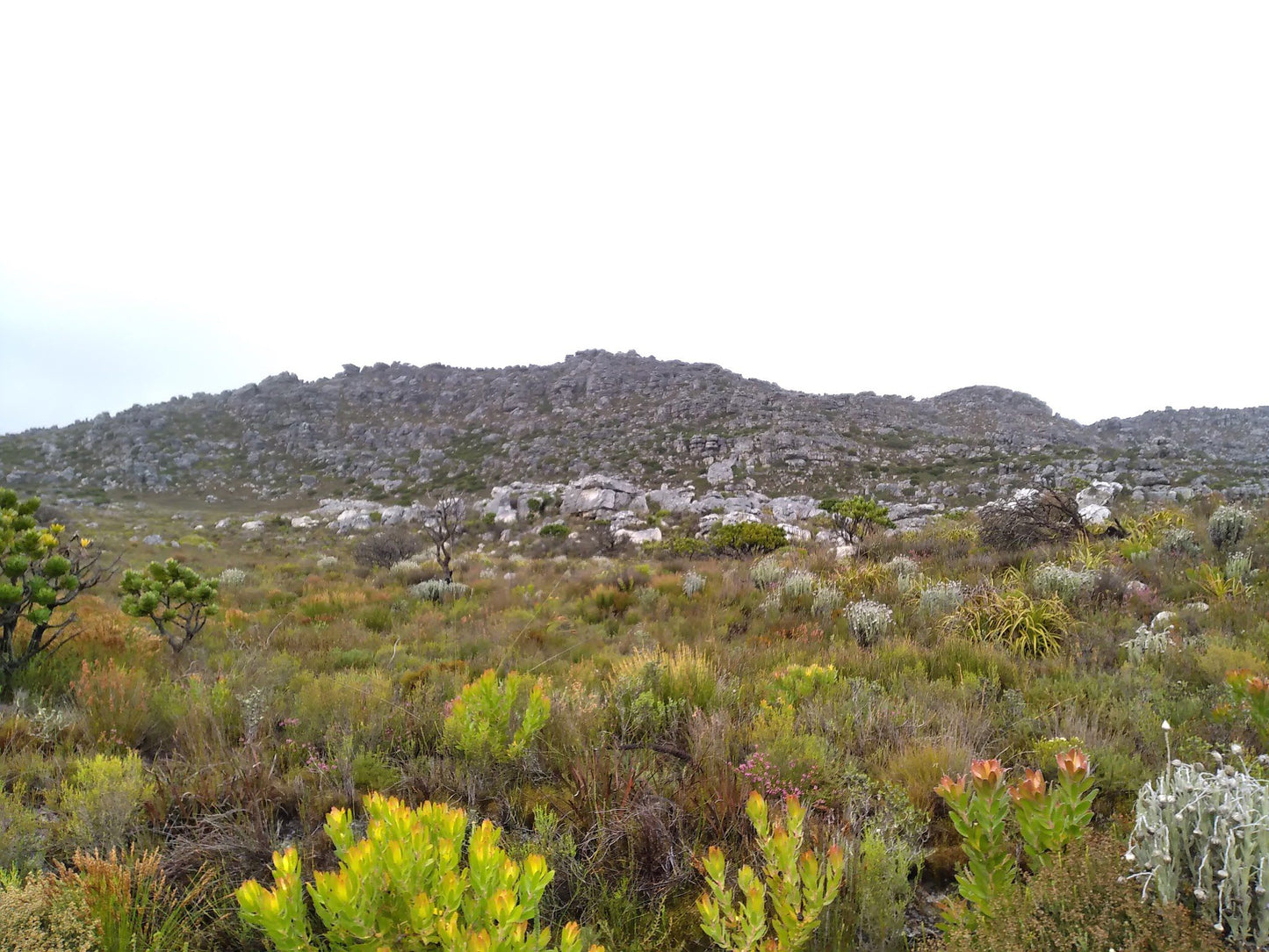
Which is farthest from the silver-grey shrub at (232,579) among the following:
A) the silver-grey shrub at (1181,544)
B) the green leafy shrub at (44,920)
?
the silver-grey shrub at (1181,544)

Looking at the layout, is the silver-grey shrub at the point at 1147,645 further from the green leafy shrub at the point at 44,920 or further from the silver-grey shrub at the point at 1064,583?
the green leafy shrub at the point at 44,920

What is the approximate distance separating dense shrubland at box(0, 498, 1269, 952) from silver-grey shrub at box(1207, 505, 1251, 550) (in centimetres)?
74

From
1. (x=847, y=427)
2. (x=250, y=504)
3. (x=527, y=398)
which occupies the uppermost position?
(x=527, y=398)

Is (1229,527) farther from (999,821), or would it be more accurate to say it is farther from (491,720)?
(491,720)

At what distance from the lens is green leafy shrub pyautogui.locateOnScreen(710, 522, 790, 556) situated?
14.0m

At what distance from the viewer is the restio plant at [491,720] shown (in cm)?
295

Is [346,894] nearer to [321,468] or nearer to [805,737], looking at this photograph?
[805,737]

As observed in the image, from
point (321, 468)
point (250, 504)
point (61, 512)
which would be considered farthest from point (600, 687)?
point (321, 468)

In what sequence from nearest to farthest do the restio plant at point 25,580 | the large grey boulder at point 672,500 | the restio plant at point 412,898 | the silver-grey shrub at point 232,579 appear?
1. the restio plant at point 412,898
2. the restio plant at point 25,580
3. the silver-grey shrub at point 232,579
4. the large grey boulder at point 672,500

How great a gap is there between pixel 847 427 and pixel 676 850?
1900 inches

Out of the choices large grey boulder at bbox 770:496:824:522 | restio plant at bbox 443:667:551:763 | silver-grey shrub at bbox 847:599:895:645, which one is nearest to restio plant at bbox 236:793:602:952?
restio plant at bbox 443:667:551:763

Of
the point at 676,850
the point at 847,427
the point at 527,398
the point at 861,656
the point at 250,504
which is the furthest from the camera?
the point at 527,398

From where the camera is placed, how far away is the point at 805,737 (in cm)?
320

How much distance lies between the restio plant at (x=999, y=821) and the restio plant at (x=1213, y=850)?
171 millimetres
